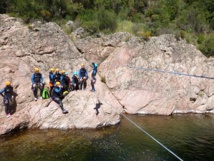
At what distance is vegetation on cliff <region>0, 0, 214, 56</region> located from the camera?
21.9m

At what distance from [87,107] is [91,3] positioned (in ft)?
55.3

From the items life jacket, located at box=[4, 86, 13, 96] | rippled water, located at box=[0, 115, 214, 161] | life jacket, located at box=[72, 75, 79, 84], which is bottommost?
rippled water, located at box=[0, 115, 214, 161]

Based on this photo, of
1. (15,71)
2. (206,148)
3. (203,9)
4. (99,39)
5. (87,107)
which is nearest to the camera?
(206,148)

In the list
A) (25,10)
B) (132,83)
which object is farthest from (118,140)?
(25,10)

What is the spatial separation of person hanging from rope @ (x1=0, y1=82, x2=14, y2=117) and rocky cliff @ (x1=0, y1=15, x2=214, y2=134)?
1.37 feet

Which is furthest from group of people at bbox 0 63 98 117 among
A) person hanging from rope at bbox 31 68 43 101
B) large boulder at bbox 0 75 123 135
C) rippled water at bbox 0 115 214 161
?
rippled water at bbox 0 115 214 161

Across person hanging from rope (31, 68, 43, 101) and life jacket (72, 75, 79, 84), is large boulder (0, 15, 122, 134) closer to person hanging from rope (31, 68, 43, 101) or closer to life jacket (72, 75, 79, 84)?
person hanging from rope (31, 68, 43, 101)

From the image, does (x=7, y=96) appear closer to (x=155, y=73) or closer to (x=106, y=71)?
(x=106, y=71)

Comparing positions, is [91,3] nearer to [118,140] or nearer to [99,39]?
[99,39]

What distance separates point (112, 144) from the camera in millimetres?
11867

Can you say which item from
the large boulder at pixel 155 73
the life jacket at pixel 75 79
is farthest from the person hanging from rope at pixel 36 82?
the large boulder at pixel 155 73

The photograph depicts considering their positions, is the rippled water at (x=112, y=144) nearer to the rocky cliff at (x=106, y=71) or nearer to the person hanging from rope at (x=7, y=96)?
the rocky cliff at (x=106, y=71)

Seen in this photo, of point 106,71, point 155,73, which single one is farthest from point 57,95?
point 155,73

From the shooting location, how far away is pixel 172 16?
1113 inches
